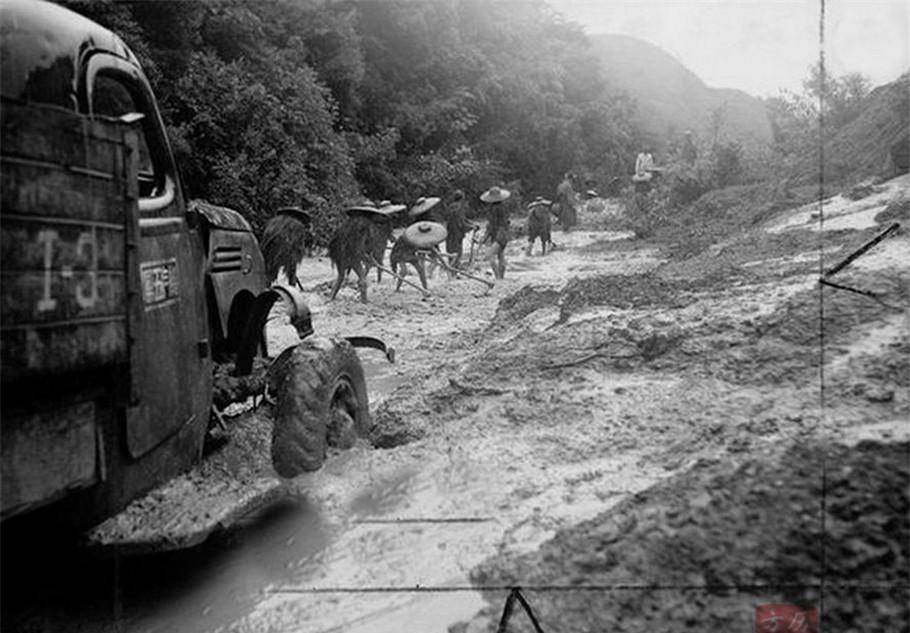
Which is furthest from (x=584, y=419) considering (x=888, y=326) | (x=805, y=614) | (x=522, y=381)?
(x=805, y=614)

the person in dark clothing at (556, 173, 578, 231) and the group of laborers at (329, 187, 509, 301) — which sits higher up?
the person in dark clothing at (556, 173, 578, 231)

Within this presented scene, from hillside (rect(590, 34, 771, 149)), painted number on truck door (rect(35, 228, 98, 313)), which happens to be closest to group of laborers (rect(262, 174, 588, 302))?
painted number on truck door (rect(35, 228, 98, 313))

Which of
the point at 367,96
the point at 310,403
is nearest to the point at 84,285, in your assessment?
the point at 310,403

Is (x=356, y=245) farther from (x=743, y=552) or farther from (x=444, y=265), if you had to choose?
(x=743, y=552)

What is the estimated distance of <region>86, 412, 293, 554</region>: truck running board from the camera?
2.88 m

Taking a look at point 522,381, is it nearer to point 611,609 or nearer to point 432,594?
point 432,594

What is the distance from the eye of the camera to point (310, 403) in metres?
3.78

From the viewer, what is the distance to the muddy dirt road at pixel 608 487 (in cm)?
240

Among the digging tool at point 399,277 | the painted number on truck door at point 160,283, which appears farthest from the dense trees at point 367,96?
the painted number on truck door at point 160,283

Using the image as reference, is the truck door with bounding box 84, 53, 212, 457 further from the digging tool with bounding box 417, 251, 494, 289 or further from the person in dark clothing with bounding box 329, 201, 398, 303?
the digging tool with bounding box 417, 251, 494, 289

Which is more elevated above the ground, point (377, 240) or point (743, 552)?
point (377, 240)

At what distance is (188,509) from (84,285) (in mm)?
1247

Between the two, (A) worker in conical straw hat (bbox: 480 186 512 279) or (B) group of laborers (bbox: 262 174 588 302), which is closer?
(B) group of laborers (bbox: 262 174 588 302)

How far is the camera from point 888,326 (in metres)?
3.67
